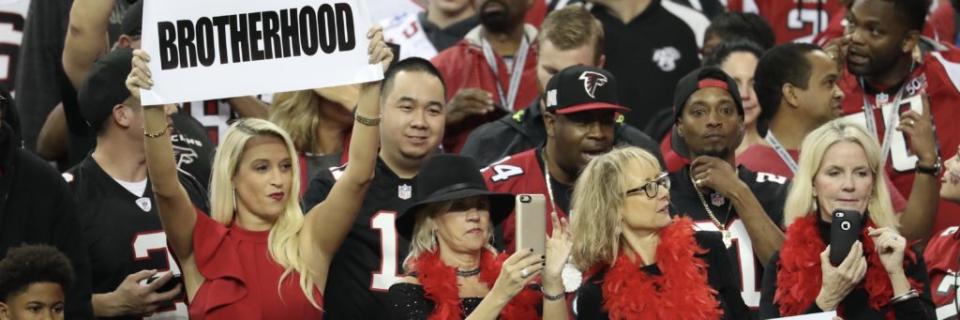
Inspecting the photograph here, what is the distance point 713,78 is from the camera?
765cm

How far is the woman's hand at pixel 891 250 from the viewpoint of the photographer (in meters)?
6.21

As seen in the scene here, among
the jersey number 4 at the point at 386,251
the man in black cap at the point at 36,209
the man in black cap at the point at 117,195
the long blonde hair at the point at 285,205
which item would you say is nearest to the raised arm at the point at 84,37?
the man in black cap at the point at 117,195

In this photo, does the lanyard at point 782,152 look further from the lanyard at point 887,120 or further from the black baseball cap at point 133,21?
the black baseball cap at point 133,21

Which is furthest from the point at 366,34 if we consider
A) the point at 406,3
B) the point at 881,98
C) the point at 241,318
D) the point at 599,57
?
the point at 406,3

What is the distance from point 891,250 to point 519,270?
133 centimetres

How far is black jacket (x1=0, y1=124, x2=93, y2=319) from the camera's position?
20.8ft

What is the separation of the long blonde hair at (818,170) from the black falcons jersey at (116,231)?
2.30m

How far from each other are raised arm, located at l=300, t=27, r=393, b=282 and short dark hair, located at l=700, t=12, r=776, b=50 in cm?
338

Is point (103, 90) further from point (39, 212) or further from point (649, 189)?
point (649, 189)

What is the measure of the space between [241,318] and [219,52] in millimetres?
917

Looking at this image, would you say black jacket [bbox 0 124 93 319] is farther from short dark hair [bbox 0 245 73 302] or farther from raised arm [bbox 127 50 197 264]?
raised arm [bbox 127 50 197 264]

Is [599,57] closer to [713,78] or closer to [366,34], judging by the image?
[713,78]

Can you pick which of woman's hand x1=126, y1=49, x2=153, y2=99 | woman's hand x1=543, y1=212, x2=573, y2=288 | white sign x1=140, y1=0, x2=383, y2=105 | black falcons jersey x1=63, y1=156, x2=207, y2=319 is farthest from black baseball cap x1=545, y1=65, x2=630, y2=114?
woman's hand x1=126, y1=49, x2=153, y2=99

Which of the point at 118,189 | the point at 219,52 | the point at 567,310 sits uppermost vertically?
the point at 219,52
